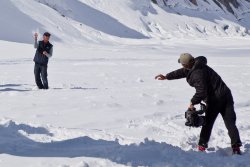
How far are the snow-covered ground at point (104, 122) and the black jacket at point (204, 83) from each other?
71cm

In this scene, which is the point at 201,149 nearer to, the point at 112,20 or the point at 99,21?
the point at 99,21

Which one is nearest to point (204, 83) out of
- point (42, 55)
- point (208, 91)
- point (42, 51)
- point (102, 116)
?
point (208, 91)

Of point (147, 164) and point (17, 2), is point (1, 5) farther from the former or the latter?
point (147, 164)

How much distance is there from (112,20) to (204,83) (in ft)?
154

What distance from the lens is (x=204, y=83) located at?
6.04 metres

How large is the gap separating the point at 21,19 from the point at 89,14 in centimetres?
1447

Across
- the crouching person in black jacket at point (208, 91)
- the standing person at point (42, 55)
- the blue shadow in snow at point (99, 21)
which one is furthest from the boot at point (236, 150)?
the blue shadow in snow at point (99, 21)

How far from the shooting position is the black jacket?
604 cm

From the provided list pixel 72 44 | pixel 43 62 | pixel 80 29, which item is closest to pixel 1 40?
pixel 72 44

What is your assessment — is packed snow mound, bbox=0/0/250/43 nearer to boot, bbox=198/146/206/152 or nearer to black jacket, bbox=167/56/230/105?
boot, bbox=198/146/206/152

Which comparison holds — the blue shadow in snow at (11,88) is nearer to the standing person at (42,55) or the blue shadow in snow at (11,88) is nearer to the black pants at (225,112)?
the standing person at (42,55)

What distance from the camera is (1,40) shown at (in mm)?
30656

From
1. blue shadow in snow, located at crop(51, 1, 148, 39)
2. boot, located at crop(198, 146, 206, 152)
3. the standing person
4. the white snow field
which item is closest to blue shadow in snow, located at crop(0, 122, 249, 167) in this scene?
the white snow field

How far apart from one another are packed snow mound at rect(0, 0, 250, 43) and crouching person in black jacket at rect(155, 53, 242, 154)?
27.0 meters
